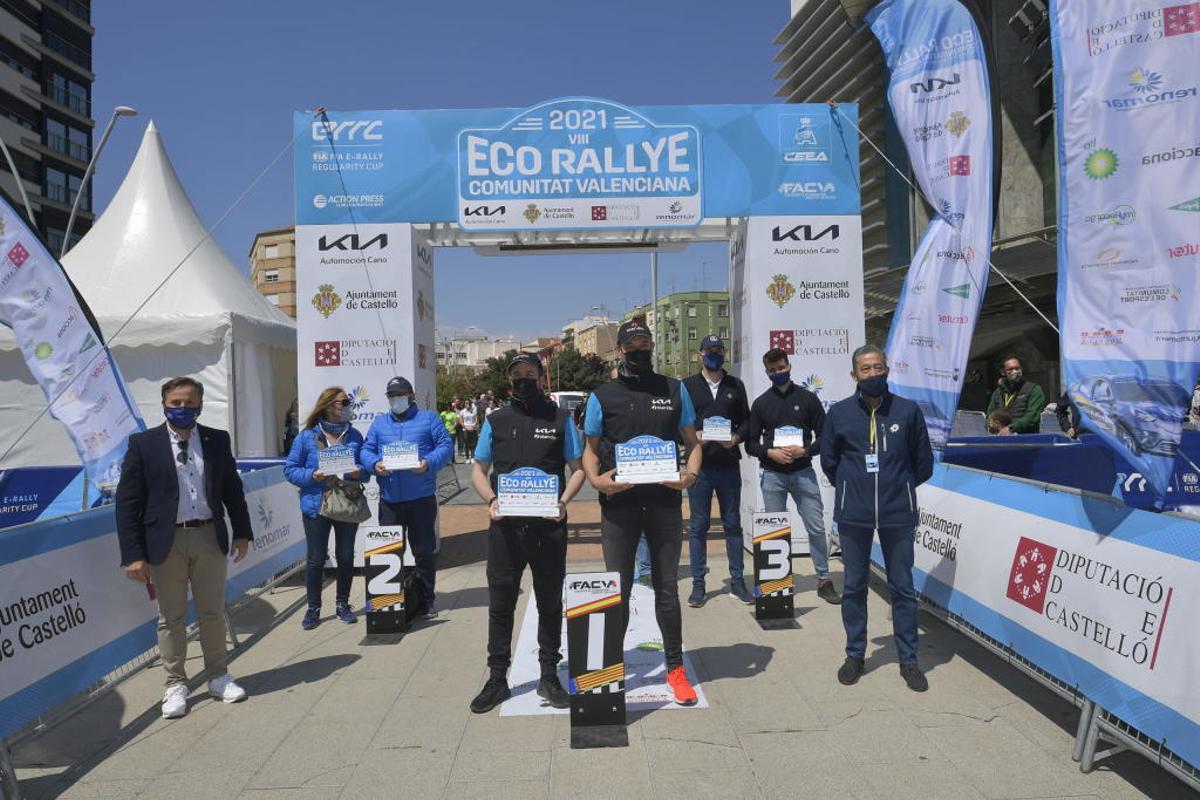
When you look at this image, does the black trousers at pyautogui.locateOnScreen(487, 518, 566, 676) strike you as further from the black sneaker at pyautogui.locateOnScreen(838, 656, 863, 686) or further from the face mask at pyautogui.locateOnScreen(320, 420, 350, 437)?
the face mask at pyautogui.locateOnScreen(320, 420, 350, 437)

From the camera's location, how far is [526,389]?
425cm

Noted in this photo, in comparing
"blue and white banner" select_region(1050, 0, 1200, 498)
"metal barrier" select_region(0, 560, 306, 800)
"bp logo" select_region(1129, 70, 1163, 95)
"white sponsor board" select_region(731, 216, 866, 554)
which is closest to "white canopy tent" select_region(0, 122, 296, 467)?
"metal barrier" select_region(0, 560, 306, 800)

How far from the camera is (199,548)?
442 centimetres

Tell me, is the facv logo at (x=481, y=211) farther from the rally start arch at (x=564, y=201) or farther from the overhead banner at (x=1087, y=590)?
the overhead banner at (x=1087, y=590)

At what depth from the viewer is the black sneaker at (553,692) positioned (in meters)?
4.24

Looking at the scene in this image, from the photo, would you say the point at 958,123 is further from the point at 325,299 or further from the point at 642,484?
the point at 325,299

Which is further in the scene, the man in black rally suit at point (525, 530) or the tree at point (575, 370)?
the tree at point (575, 370)

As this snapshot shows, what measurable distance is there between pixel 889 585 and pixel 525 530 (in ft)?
7.14

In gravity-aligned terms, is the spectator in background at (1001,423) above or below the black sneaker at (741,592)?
above

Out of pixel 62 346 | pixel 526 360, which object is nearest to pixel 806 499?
pixel 526 360

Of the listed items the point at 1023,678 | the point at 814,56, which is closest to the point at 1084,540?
the point at 1023,678

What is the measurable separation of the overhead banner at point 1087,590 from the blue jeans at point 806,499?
4.34ft

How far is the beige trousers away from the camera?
4.34 m

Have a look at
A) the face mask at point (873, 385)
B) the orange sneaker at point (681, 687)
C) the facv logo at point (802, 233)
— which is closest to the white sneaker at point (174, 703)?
the orange sneaker at point (681, 687)
